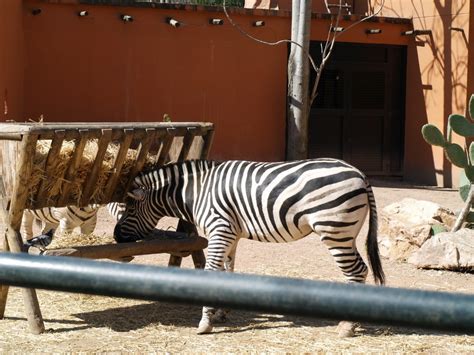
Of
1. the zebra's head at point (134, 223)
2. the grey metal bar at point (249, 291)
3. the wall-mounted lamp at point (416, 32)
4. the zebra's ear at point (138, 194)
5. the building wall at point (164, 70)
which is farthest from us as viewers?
the wall-mounted lamp at point (416, 32)

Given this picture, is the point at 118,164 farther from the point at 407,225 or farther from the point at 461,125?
the point at 461,125

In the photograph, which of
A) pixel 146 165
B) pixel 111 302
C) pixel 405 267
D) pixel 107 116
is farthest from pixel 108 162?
pixel 107 116

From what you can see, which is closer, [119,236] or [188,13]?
Answer: [119,236]

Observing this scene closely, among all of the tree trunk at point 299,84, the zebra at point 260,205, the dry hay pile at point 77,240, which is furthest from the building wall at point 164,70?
the zebra at point 260,205

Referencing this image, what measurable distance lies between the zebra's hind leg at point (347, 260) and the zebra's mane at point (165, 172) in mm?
1245

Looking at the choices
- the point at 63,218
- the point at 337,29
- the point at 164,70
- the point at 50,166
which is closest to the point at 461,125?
the point at 63,218

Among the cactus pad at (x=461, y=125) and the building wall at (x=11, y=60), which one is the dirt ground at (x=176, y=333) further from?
the building wall at (x=11, y=60)

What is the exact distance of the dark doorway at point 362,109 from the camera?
54.8 ft

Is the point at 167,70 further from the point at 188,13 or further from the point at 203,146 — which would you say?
the point at 203,146

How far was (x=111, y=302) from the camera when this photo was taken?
709 centimetres

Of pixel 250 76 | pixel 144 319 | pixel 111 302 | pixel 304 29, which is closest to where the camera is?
pixel 144 319

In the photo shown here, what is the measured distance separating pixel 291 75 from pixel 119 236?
341 inches

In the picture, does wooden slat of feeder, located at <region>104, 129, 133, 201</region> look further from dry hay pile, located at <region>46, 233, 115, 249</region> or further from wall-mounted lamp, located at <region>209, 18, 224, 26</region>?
wall-mounted lamp, located at <region>209, 18, 224, 26</region>

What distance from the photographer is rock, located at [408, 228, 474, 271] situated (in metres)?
8.36
